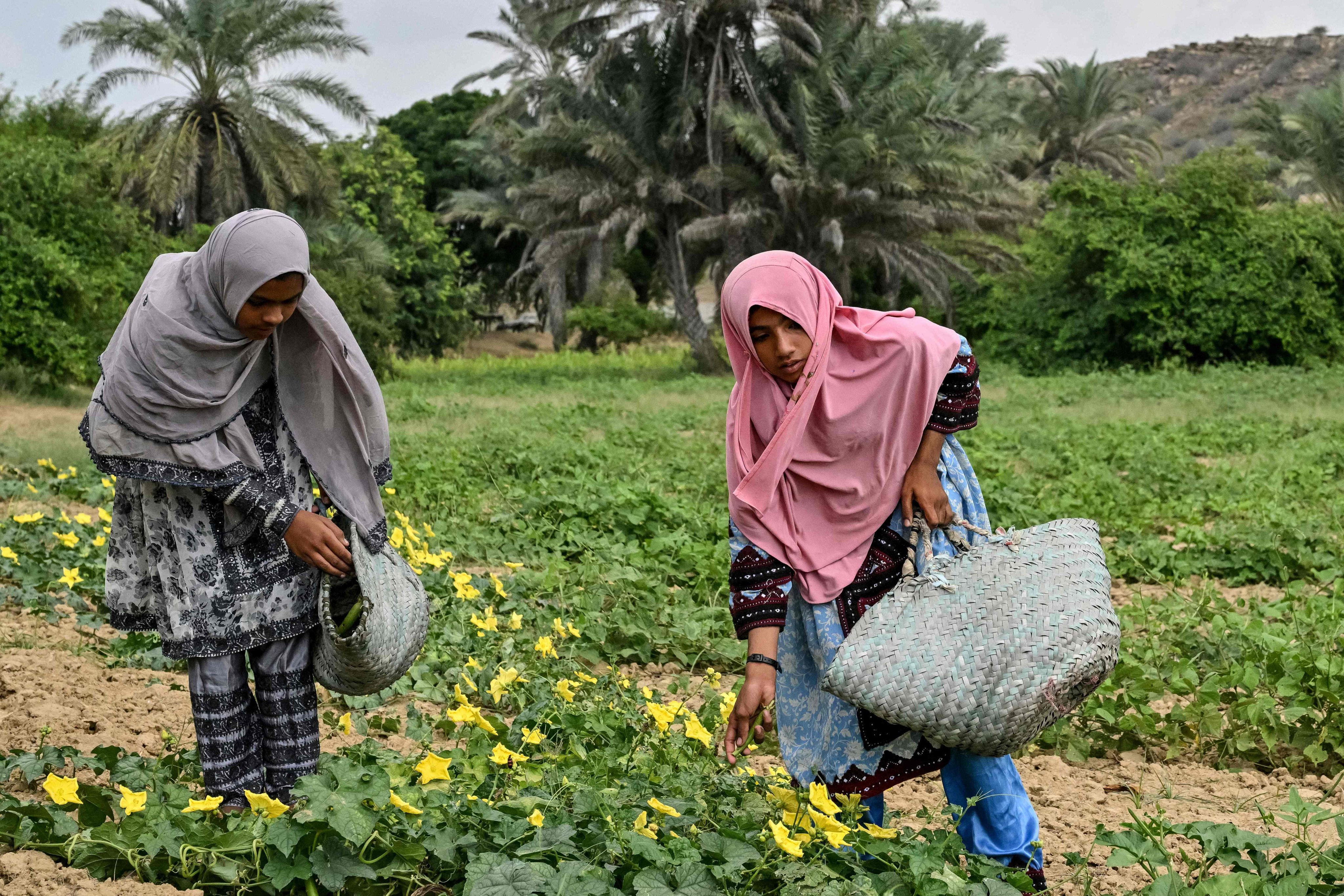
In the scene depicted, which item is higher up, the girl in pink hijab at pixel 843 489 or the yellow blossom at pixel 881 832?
the girl in pink hijab at pixel 843 489

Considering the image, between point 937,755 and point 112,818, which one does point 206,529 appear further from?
point 937,755

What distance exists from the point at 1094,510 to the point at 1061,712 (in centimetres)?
457

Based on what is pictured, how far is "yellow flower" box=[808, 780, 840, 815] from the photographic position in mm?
1908

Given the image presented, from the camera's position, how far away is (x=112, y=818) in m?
2.02

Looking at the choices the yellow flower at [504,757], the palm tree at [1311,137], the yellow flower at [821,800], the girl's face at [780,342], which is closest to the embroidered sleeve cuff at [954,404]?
the girl's face at [780,342]

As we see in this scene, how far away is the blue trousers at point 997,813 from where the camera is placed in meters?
2.16

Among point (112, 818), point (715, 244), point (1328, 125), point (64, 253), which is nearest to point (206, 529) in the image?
point (112, 818)

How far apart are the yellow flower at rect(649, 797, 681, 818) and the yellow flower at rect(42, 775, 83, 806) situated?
0.91m

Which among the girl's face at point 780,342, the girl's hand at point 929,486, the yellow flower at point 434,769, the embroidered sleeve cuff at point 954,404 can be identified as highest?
the girl's face at point 780,342

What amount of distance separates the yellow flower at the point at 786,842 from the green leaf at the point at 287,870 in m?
0.71

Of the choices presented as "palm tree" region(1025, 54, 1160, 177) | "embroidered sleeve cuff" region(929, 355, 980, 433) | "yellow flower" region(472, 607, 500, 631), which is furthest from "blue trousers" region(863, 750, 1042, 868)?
"palm tree" region(1025, 54, 1160, 177)

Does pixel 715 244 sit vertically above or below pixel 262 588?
above

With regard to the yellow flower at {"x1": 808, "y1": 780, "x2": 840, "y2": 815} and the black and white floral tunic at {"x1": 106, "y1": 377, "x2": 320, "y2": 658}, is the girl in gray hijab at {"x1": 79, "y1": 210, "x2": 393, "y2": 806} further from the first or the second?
the yellow flower at {"x1": 808, "y1": 780, "x2": 840, "y2": 815}

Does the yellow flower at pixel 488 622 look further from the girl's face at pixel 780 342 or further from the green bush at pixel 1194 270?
the green bush at pixel 1194 270
